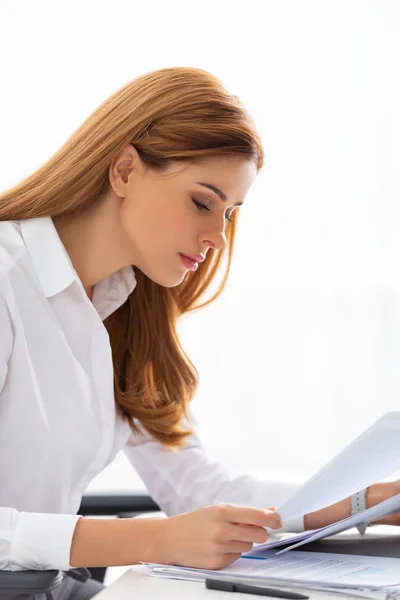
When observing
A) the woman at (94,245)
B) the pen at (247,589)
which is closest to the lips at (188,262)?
the woman at (94,245)

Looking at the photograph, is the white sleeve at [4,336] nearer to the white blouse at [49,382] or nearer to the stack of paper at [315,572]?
the white blouse at [49,382]

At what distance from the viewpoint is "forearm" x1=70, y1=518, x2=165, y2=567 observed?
2.92ft

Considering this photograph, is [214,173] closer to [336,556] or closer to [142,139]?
[142,139]

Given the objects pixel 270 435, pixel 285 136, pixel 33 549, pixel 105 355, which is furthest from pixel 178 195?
pixel 270 435

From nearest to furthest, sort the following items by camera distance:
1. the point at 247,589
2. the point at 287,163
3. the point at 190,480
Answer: the point at 247,589 → the point at 190,480 → the point at 287,163

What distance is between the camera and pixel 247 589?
76 centimetres

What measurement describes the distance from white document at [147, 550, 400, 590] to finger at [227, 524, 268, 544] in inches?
1.2

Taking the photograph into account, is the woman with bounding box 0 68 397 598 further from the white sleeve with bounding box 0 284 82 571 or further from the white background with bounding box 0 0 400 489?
the white background with bounding box 0 0 400 489

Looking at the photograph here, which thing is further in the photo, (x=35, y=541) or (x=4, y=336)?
(x=4, y=336)

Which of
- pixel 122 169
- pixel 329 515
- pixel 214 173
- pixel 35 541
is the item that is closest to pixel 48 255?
pixel 122 169

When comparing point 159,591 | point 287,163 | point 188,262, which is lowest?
point 159,591

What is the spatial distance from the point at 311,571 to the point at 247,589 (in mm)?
99

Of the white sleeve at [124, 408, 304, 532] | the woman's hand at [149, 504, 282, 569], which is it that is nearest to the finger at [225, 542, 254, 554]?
the woman's hand at [149, 504, 282, 569]

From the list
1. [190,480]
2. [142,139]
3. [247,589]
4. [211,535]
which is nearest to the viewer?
[247,589]
